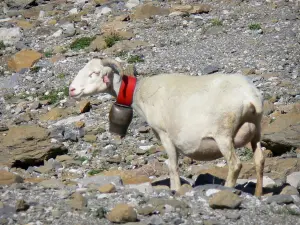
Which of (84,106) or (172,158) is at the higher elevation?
(172,158)

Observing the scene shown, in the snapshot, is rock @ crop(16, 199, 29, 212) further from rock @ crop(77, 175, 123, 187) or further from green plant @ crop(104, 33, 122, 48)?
green plant @ crop(104, 33, 122, 48)

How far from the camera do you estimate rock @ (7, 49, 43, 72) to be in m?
21.8

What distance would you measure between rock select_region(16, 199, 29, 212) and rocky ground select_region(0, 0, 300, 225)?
0.6 inches

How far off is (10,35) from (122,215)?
55.4 ft

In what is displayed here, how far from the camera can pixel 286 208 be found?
975 centimetres

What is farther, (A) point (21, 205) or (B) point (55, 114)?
(B) point (55, 114)

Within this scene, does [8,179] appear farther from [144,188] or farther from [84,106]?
[84,106]

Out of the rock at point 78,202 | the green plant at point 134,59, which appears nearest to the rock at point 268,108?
the green plant at point 134,59

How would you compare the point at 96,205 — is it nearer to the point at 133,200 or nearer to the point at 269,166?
the point at 133,200

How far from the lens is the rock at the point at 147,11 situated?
25.0 meters

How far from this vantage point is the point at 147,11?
995 inches

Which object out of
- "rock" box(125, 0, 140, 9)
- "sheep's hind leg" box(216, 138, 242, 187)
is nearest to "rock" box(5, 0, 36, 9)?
"rock" box(125, 0, 140, 9)

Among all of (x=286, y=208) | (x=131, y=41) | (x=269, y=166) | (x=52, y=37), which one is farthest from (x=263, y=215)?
(x=52, y=37)

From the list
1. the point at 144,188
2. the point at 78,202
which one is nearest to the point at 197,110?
the point at 144,188
